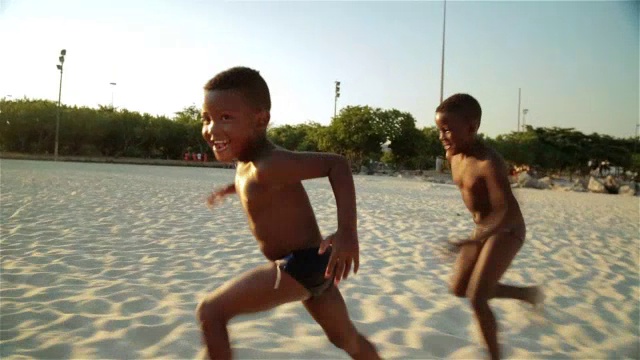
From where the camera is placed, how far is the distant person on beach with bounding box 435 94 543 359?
2838mm

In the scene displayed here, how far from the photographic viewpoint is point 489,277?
2844mm

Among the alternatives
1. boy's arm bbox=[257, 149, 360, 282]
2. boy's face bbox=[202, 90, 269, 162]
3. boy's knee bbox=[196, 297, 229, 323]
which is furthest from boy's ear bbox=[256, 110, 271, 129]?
boy's knee bbox=[196, 297, 229, 323]

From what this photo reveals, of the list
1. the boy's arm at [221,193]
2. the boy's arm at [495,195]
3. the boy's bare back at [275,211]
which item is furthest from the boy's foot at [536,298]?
the boy's arm at [221,193]

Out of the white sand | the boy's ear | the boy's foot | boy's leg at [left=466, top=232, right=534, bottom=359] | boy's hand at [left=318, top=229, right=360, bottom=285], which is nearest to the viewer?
boy's hand at [left=318, top=229, right=360, bottom=285]

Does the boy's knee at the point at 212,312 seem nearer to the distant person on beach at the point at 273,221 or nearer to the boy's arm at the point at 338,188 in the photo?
the distant person on beach at the point at 273,221

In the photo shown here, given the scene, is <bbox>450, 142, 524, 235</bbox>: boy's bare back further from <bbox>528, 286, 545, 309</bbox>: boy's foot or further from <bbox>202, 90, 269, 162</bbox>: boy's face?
<bbox>202, 90, 269, 162</bbox>: boy's face

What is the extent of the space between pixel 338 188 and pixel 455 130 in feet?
4.52

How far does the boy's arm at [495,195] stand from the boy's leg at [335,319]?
1076 millimetres

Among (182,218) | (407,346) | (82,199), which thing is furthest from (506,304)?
(82,199)

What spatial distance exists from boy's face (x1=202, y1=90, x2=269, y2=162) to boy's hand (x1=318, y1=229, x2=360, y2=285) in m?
0.57

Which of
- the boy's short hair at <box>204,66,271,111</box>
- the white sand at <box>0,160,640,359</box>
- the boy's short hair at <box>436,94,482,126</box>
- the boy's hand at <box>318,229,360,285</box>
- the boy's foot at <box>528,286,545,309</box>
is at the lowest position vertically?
the white sand at <box>0,160,640,359</box>

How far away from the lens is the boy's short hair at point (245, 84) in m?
2.09

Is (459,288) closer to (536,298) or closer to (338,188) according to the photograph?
(536,298)

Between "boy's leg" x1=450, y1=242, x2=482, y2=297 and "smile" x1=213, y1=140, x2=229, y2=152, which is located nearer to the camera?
"smile" x1=213, y1=140, x2=229, y2=152
